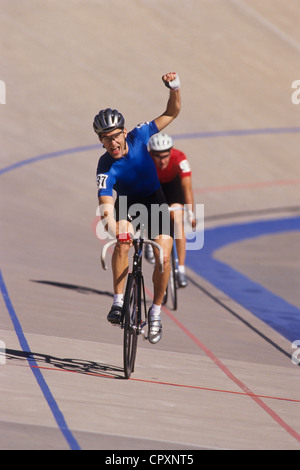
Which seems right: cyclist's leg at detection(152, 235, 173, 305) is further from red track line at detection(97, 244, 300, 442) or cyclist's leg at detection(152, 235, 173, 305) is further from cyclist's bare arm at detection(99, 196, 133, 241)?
red track line at detection(97, 244, 300, 442)

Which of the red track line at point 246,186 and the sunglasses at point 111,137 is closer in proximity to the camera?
the sunglasses at point 111,137

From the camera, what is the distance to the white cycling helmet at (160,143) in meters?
7.12

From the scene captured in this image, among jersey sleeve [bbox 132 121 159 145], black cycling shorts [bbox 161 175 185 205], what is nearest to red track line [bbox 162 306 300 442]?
black cycling shorts [bbox 161 175 185 205]

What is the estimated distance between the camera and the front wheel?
4910mm

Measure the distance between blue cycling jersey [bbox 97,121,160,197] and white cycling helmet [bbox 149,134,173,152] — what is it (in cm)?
170

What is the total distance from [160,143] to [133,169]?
1939mm

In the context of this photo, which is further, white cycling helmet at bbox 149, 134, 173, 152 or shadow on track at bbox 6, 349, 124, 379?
white cycling helmet at bbox 149, 134, 173, 152

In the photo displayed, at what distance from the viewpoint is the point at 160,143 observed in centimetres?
716

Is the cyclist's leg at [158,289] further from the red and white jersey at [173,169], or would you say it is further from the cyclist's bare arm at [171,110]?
the red and white jersey at [173,169]

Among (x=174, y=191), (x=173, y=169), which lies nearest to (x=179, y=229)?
(x=174, y=191)

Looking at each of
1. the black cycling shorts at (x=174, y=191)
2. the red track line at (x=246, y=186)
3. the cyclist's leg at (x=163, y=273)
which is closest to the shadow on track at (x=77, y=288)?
the black cycling shorts at (x=174, y=191)

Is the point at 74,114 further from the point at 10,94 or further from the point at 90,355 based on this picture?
the point at 90,355

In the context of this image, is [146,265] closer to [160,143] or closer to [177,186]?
Result: [177,186]

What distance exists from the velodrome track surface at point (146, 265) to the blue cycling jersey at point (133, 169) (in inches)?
42.9
